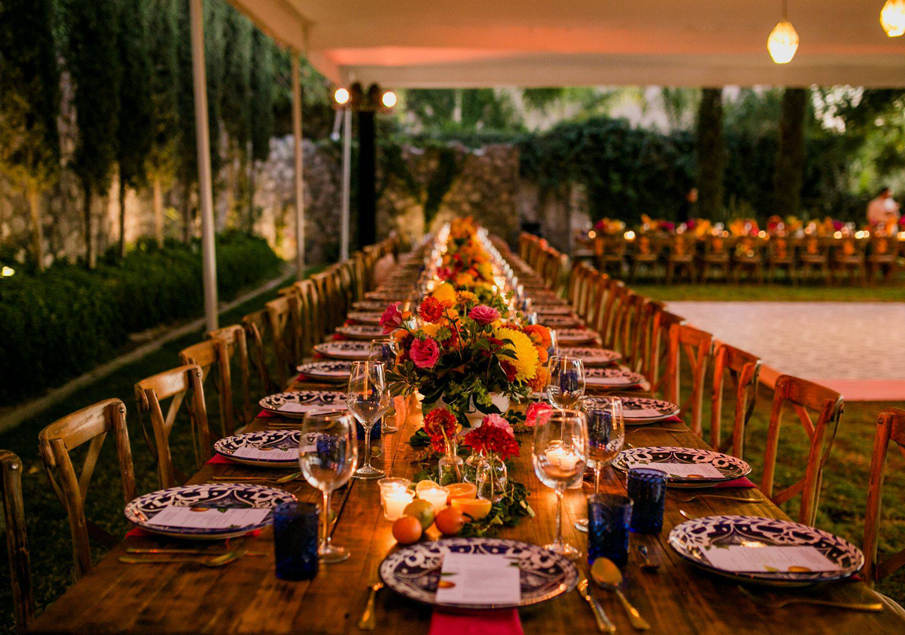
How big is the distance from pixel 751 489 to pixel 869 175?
22006 millimetres

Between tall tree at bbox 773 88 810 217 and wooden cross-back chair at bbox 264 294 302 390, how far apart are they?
13.7 metres

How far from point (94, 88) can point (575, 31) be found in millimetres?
5360

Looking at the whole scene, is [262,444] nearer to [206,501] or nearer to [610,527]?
[206,501]

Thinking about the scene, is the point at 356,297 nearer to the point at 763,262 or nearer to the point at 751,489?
the point at 751,489

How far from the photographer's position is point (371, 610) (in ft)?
4.11

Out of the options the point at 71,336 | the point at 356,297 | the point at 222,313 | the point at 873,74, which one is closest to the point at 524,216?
the point at 873,74

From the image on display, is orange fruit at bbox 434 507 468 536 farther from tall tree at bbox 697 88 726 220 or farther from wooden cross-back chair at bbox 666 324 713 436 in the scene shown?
tall tree at bbox 697 88 726 220

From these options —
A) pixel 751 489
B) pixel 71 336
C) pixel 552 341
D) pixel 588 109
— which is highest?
pixel 588 109

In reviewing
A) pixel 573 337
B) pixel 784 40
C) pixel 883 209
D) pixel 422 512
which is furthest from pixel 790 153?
pixel 422 512

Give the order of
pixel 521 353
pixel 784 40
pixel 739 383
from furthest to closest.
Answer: pixel 784 40
pixel 739 383
pixel 521 353

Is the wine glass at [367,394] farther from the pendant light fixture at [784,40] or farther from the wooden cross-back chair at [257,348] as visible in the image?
the pendant light fixture at [784,40]

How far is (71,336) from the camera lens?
5.64 meters

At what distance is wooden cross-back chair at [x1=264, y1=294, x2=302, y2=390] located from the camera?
12.8 feet

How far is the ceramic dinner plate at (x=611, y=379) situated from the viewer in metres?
2.89
